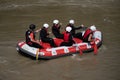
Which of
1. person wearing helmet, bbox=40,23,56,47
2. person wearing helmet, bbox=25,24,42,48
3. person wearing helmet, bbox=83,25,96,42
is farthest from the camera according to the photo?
person wearing helmet, bbox=83,25,96,42

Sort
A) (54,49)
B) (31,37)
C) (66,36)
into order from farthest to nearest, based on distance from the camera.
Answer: (66,36) → (54,49) → (31,37)

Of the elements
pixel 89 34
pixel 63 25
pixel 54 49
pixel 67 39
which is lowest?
pixel 63 25

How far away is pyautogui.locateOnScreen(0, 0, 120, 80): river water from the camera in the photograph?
410 inches

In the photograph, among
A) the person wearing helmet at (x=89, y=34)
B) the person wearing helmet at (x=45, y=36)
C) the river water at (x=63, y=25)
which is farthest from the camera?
the person wearing helmet at (x=89, y=34)

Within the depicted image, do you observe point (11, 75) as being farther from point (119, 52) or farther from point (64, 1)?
point (64, 1)

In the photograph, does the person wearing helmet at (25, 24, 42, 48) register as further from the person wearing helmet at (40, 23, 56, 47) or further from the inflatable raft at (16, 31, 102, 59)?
the person wearing helmet at (40, 23, 56, 47)

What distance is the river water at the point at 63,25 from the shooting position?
10.4m

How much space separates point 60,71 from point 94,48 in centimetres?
204

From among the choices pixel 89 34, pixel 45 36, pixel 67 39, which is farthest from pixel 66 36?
pixel 89 34

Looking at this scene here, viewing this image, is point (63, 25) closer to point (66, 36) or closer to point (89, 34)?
point (89, 34)

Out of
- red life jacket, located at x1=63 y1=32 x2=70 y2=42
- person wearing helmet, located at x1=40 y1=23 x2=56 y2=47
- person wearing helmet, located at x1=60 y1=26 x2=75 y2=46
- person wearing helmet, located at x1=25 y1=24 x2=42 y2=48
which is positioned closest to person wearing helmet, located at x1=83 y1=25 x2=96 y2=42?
person wearing helmet, located at x1=60 y1=26 x2=75 y2=46

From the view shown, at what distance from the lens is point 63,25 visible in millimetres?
15773

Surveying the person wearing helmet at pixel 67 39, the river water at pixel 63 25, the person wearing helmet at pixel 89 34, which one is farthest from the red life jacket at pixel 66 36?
the person wearing helmet at pixel 89 34

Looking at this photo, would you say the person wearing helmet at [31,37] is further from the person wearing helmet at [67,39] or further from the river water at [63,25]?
the person wearing helmet at [67,39]
